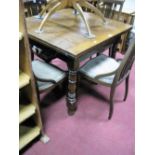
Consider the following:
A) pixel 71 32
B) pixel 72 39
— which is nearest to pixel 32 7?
pixel 71 32

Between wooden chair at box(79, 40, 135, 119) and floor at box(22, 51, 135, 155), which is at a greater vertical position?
wooden chair at box(79, 40, 135, 119)

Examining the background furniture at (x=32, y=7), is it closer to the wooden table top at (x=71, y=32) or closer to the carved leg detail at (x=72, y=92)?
the wooden table top at (x=71, y=32)

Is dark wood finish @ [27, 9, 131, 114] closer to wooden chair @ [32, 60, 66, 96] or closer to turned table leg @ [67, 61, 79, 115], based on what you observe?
turned table leg @ [67, 61, 79, 115]

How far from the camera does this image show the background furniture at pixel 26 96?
1.05 meters

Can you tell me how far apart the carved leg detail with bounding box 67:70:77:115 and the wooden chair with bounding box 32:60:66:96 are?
0.11 m

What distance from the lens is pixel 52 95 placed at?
79.4 inches

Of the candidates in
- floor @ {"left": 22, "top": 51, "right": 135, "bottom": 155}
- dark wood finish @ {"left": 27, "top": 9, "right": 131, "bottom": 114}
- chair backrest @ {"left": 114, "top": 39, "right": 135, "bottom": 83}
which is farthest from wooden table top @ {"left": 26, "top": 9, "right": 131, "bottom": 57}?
floor @ {"left": 22, "top": 51, "right": 135, "bottom": 155}

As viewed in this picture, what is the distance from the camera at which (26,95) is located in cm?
135

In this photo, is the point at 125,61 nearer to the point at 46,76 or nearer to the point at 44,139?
the point at 46,76

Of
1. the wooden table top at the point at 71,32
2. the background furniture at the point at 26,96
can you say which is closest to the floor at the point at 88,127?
the background furniture at the point at 26,96

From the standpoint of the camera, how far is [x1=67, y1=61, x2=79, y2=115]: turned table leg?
1469 mm
